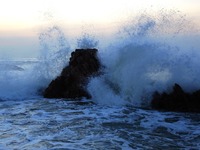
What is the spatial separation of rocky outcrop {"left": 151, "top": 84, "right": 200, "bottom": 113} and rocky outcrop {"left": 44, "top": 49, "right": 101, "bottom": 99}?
9.28ft

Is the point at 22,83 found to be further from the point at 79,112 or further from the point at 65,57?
the point at 79,112

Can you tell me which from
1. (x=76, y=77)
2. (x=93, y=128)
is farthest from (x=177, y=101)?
(x=76, y=77)

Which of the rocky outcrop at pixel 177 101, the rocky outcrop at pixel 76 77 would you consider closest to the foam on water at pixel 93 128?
the rocky outcrop at pixel 177 101

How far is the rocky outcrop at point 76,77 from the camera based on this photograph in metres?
13.3

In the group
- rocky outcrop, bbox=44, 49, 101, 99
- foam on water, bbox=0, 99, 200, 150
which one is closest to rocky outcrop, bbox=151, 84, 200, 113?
foam on water, bbox=0, 99, 200, 150

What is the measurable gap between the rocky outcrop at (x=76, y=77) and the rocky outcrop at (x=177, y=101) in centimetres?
283

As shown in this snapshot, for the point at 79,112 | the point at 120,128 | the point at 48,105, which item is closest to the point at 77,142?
the point at 120,128

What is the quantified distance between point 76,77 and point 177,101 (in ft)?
13.8

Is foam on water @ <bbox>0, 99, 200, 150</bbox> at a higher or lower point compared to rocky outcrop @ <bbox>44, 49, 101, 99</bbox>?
lower

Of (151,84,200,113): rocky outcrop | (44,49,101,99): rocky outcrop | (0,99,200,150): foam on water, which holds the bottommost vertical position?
(0,99,200,150): foam on water

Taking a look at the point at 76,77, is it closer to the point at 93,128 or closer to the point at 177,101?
the point at 177,101

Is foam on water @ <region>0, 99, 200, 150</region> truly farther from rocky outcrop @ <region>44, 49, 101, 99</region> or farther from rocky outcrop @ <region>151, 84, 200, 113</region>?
rocky outcrop @ <region>44, 49, 101, 99</region>

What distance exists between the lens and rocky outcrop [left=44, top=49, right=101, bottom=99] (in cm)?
1330

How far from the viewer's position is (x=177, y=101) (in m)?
11.0
